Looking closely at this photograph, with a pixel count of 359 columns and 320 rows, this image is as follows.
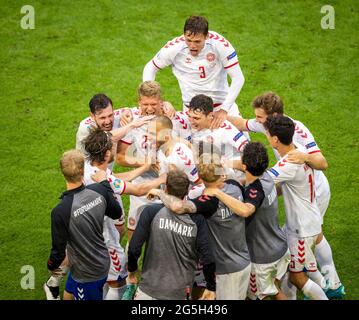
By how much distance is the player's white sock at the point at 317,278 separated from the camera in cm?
620

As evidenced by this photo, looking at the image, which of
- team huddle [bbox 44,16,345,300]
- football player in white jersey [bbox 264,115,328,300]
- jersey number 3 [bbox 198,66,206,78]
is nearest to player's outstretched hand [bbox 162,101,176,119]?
team huddle [bbox 44,16,345,300]

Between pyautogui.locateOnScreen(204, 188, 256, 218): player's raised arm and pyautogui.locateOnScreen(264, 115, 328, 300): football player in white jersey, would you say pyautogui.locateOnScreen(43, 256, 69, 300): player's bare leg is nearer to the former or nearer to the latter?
pyautogui.locateOnScreen(204, 188, 256, 218): player's raised arm

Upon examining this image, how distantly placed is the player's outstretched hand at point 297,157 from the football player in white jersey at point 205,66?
4.75 ft

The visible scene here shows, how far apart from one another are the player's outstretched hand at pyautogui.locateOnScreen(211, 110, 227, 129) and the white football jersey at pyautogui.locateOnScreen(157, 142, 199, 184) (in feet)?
2.03

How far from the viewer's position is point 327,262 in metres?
6.42

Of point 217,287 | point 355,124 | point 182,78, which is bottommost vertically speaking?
point 217,287

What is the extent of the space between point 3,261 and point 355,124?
4868 mm

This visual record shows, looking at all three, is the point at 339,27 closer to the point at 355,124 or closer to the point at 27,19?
A: the point at 355,124

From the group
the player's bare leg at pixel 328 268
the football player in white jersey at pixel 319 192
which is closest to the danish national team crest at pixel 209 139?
the football player in white jersey at pixel 319 192

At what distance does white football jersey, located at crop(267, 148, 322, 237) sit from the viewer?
19.3ft

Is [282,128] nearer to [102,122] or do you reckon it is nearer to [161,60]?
[102,122]

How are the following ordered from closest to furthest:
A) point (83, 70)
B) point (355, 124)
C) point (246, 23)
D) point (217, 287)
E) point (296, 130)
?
point (217, 287)
point (296, 130)
point (355, 124)
point (83, 70)
point (246, 23)

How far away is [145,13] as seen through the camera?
10.9 meters
